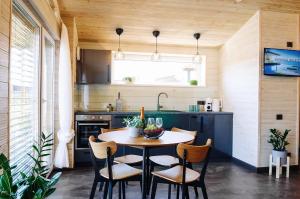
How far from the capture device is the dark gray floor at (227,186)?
10.1 ft

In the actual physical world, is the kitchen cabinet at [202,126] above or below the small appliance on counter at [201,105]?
below

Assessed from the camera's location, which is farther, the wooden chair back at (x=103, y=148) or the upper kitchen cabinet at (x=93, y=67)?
the upper kitchen cabinet at (x=93, y=67)

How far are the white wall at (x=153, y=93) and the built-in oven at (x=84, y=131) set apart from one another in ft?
2.11

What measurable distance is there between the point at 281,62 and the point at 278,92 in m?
0.51

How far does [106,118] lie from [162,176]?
7.28ft

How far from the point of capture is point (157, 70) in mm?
5402

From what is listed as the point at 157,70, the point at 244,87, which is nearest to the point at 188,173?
the point at 244,87

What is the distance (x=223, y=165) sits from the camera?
450 centimetres

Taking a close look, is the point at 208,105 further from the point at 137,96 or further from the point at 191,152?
the point at 191,152

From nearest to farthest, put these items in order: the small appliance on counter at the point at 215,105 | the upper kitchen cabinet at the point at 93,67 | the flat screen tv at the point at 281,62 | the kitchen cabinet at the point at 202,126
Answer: the flat screen tv at the point at 281,62 → the upper kitchen cabinet at the point at 93,67 → the kitchen cabinet at the point at 202,126 → the small appliance on counter at the point at 215,105

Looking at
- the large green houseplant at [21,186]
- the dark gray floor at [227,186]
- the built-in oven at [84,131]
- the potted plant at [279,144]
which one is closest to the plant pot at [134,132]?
the dark gray floor at [227,186]

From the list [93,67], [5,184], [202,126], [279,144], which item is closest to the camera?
[5,184]

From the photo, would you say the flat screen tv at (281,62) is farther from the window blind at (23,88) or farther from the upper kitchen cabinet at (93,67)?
the window blind at (23,88)

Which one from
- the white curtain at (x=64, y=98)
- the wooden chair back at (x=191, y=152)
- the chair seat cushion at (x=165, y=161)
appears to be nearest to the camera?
the wooden chair back at (x=191, y=152)
